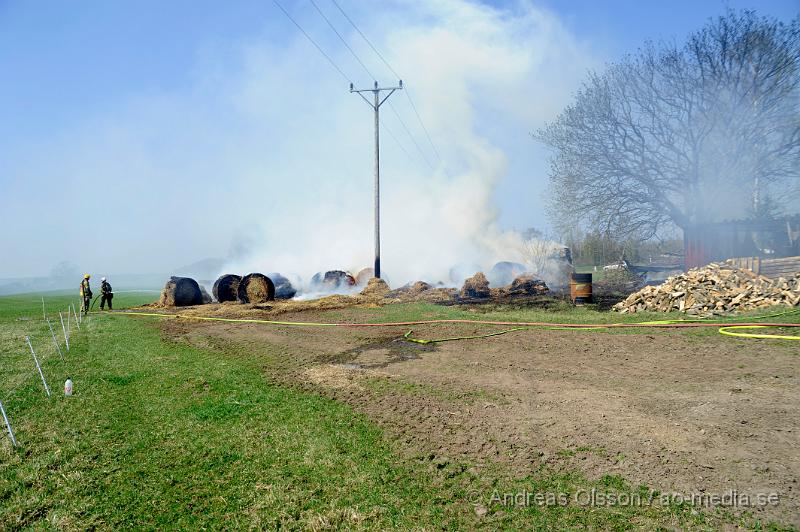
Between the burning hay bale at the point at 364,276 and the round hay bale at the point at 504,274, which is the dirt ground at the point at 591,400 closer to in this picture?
the round hay bale at the point at 504,274

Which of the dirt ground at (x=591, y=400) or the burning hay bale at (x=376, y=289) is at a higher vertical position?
the burning hay bale at (x=376, y=289)

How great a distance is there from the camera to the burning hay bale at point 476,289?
2296cm

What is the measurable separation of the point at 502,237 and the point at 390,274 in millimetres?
10948

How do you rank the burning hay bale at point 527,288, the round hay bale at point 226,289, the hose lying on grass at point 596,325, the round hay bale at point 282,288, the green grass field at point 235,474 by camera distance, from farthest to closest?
the round hay bale at point 282,288 < the round hay bale at point 226,289 < the burning hay bale at point 527,288 < the hose lying on grass at point 596,325 < the green grass field at point 235,474

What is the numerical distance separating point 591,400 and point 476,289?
17.2 metres

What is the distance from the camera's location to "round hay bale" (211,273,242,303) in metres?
24.8

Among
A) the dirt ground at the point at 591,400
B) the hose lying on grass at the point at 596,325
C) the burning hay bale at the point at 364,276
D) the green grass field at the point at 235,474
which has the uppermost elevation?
the burning hay bale at the point at 364,276

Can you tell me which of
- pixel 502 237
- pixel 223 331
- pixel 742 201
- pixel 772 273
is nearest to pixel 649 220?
pixel 742 201

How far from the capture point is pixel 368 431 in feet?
18.1

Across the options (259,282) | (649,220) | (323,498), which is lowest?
(323,498)

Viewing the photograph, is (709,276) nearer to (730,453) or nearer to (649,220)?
(649,220)

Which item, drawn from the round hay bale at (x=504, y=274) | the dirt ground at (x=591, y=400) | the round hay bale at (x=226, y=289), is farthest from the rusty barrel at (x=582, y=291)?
the round hay bale at (x=226, y=289)

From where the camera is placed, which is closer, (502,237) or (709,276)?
(709,276)

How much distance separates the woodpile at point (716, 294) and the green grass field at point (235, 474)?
40.7 ft
